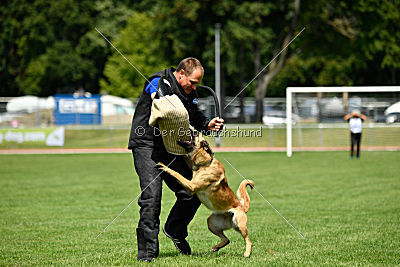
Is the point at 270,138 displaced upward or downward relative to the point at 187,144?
downward

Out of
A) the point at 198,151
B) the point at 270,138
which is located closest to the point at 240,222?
the point at 198,151

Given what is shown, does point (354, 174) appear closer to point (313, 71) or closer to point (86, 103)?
point (86, 103)

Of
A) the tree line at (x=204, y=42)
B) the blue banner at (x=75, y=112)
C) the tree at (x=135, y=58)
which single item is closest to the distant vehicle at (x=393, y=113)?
the tree line at (x=204, y=42)

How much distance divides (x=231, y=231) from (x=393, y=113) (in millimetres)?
24009

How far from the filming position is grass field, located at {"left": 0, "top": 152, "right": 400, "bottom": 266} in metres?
6.55

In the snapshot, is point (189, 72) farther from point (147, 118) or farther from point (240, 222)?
point (240, 222)

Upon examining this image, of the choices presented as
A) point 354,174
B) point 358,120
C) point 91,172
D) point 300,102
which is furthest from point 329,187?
point 300,102

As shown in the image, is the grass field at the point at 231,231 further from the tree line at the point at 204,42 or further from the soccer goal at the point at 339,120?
the tree line at the point at 204,42

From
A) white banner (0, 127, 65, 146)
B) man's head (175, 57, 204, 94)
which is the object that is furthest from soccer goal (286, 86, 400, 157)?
man's head (175, 57, 204, 94)

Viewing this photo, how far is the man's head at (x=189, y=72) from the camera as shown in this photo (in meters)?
5.96

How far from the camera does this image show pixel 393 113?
3053 cm

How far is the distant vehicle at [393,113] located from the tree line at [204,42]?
674 cm

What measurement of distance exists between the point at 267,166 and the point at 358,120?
17.6 feet

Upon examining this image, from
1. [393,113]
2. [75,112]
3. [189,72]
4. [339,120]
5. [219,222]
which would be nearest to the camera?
Answer: [189,72]
